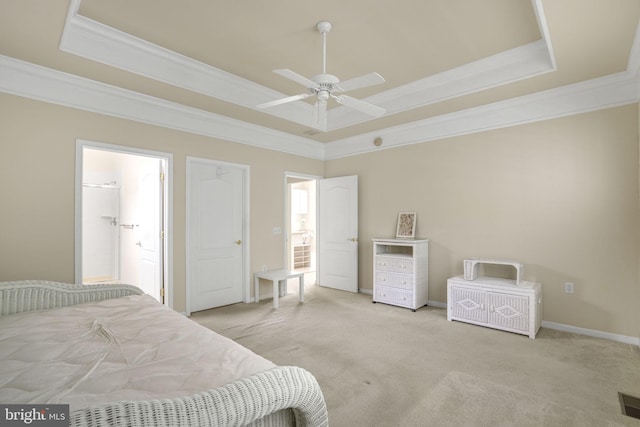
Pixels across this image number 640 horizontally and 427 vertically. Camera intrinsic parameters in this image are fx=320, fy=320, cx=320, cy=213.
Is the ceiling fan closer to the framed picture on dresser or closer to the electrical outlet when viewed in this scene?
the framed picture on dresser

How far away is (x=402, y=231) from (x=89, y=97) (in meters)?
4.19

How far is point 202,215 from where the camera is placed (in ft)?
14.1

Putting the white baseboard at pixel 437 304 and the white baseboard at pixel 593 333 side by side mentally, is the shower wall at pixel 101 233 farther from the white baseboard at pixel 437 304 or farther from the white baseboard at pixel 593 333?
the white baseboard at pixel 593 333

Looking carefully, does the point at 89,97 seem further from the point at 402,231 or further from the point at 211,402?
the point at 402,231

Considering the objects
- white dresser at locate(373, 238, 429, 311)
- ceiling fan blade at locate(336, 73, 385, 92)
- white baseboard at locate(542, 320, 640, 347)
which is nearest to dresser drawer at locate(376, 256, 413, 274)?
white dresser at locate(373, 238, 429, 311)

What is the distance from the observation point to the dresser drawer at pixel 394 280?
4.34 meters

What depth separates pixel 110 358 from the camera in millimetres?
1446

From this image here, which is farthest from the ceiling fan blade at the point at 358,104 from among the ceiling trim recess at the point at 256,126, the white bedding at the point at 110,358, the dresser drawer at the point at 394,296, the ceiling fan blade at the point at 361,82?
the dresser drawer at the point at 394,296

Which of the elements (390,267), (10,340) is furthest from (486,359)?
(10,340)

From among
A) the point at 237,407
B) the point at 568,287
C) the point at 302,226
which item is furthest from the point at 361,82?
the point at 302,226

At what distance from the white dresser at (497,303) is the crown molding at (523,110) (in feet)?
6.35

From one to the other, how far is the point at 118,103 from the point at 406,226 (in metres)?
3.98

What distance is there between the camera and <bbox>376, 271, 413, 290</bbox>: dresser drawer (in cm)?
434

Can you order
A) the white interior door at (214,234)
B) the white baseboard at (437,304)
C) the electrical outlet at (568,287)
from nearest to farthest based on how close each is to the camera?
the electrical outlet at (568,287) < the white interior door at (214,234) < the white baseboard at (437,304)
